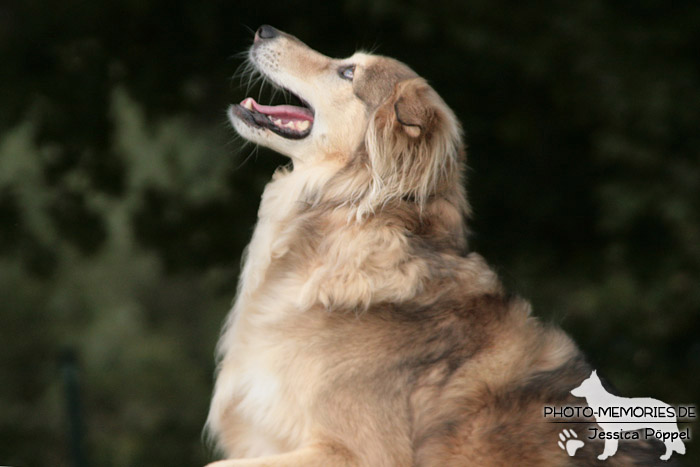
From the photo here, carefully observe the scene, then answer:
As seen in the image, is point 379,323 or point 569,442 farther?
point 379,323

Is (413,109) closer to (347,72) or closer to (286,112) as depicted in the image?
(347,72)

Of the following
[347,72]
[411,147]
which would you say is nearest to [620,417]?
[411,147]

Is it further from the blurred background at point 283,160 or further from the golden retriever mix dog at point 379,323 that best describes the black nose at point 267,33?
the blurred background at point 283,160

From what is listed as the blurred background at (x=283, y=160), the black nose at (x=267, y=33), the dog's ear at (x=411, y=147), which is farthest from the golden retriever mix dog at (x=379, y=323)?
the blurred background at (x=283, y=160)

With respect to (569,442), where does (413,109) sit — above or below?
above

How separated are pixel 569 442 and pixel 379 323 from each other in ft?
2.64

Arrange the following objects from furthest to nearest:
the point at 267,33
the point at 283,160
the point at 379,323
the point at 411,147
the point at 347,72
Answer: the point at 283,160 → the point at 267,33 → the point at 347,72 → the point at 411,147 → the point at 379,323

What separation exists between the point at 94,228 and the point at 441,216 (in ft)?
14.8

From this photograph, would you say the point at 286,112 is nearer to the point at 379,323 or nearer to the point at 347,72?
the point at 347,72

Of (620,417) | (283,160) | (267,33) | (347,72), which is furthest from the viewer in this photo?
(283,160)

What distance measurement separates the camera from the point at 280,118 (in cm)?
405

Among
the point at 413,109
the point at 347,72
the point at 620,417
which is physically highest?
the point at 347,72

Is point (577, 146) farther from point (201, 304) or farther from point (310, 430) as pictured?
point (310, 430)

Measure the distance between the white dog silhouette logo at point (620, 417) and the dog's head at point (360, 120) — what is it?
3.23 feet
